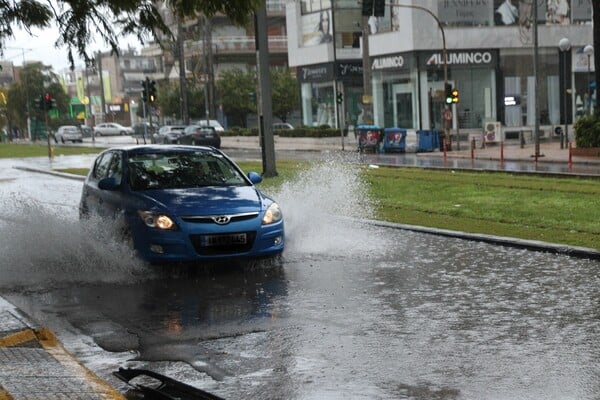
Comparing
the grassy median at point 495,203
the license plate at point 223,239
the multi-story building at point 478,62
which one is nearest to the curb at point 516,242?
the grassy median at point 495,203

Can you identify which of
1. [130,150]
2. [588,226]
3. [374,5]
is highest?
[374,5]

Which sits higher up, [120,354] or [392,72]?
[392,72]

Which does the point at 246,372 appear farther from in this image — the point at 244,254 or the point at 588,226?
the point at 588,226

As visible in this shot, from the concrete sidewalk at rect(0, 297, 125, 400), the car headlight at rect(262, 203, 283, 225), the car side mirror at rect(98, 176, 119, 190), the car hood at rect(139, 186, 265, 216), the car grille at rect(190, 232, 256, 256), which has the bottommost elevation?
the concrete sidewalk at rect(0, 297, 125, 400)

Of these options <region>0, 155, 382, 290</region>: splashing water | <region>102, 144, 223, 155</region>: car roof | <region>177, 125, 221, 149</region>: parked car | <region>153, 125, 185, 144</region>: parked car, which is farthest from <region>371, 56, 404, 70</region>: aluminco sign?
<region>102, 144, 223, 155</region>: car roof

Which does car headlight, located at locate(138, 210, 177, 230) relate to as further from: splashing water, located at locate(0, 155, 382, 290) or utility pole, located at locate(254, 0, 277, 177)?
utility pole, located at locate(254, 0, 277, 177)

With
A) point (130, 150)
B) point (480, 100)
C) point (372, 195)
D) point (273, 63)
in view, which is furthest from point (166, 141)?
point (130, 150)

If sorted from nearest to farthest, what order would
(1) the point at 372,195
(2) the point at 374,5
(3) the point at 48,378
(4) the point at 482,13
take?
(3) the point at 48,378
(1) the point at 372,195
(2) the point at 374,5
(4) the point at 482,13

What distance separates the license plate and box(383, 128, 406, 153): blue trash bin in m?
32.7

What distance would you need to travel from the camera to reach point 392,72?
5631 centimetres

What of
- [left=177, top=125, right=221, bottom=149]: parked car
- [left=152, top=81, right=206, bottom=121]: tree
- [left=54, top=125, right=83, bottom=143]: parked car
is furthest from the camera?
[left=152, top=81, right=206, bottom=121]: tree

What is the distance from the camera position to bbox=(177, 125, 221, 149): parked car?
54.0 metres

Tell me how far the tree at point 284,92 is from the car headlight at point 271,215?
62.4 m

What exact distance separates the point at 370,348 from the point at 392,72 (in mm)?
50835
